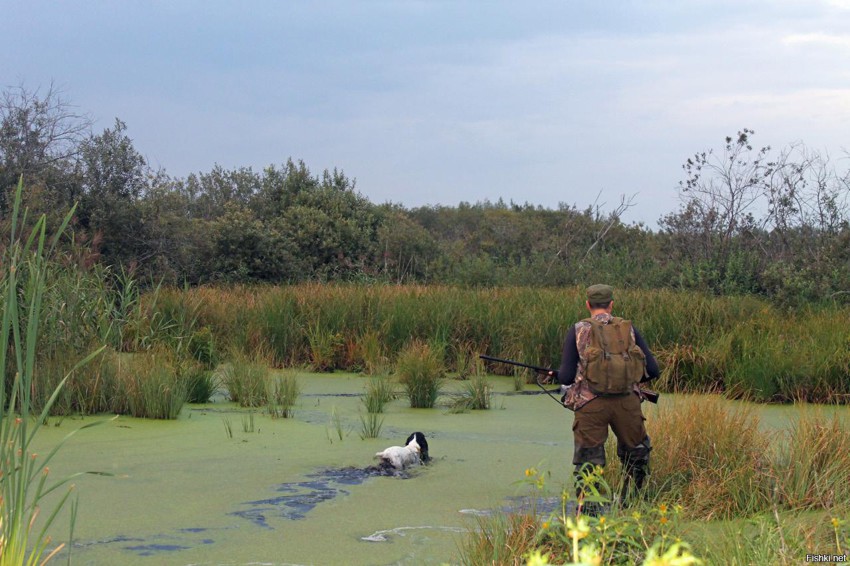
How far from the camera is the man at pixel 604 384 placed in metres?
5.24

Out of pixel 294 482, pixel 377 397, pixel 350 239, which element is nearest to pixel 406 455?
pixel 294 482

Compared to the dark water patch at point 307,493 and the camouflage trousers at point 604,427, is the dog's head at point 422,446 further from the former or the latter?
the camouflage trousers at point 604,427

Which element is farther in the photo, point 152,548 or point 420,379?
point 420,379

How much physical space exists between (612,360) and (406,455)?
180cm

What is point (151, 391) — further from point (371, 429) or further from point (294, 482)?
point (294, 482)

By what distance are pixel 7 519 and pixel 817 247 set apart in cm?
1437

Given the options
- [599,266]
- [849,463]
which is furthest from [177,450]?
[599,266]

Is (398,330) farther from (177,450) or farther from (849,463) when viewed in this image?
(849,463)

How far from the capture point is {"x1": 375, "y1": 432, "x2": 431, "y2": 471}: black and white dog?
6.36 metres

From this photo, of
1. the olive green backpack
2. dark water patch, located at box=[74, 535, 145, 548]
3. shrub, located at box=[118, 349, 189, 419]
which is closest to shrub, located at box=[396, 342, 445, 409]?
shrub, located at box=[118, 349, 189, 419]

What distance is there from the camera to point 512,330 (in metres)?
11.2

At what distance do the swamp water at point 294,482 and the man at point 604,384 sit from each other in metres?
0.52

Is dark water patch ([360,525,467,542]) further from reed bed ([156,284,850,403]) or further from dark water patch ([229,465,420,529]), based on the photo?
reed bed ([156,284,850,403])

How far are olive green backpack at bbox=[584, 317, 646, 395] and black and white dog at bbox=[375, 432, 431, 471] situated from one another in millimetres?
1600
